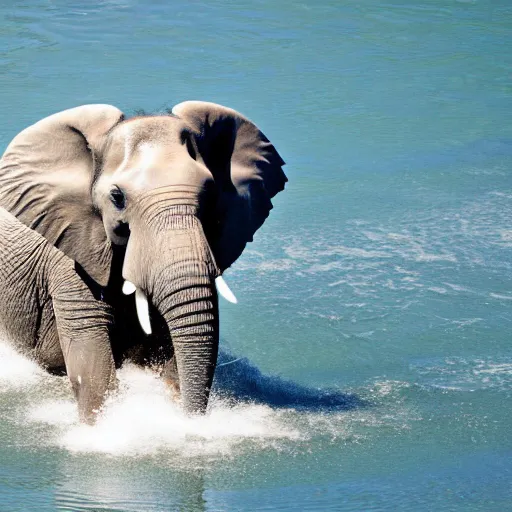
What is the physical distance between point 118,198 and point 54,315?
1668 millimetres

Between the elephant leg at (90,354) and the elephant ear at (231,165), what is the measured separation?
907mm

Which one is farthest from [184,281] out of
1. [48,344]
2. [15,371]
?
[15,371]

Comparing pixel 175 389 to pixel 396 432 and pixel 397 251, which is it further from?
pixel 397 251

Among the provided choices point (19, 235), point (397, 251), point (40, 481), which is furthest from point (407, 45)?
point (40, 481)

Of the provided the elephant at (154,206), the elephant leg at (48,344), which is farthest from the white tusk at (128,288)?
the elephant leg at (48,344)

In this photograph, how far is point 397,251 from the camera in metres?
14.6

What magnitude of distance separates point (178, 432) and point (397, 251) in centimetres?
531

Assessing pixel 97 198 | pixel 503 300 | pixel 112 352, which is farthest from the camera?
pixel 503 300

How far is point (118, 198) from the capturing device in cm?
889

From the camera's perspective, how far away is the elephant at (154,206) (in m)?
8.51

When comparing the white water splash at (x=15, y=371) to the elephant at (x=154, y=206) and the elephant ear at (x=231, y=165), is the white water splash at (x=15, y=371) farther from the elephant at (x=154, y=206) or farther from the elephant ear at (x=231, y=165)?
the elephant ear at (x=231, y=165)

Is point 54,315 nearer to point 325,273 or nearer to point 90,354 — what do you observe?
point 90,354

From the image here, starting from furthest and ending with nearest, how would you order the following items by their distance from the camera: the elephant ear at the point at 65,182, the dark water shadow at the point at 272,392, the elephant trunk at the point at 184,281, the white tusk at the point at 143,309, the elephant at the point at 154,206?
the dark water shadow at the point at 272,392
the elephant ear at the point at 65,182
the white tusk at the point at 143,309
the elephant at the point at 154,206
the elephant trunk at the point at 184,281

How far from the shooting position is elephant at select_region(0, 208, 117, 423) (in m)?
9.67
